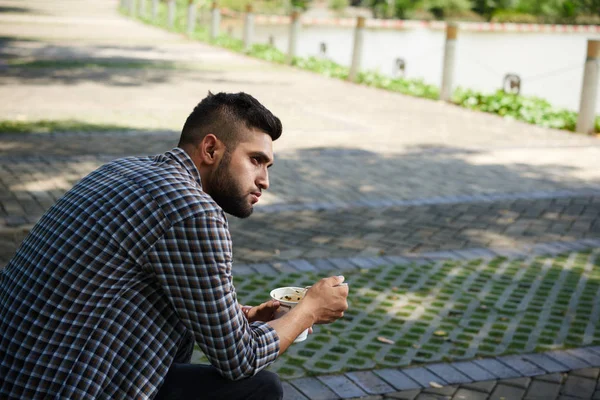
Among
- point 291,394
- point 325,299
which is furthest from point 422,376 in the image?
point 325,299

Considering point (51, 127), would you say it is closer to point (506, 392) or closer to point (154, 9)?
point (506, 392)

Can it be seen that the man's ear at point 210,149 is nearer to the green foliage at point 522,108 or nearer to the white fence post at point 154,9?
the green foliage at point 522,108

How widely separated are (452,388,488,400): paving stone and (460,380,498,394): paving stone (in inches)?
1.2

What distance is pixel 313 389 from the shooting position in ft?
13.0

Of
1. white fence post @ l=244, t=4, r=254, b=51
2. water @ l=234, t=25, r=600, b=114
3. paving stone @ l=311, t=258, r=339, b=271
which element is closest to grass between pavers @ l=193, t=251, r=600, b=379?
paving stone @ l=311, t=258, r=339, b=271

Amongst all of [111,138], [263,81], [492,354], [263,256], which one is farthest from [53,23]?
[492,354]

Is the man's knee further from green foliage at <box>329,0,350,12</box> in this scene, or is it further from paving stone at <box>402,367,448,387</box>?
green foliage at <box>329,0,350,12</box>

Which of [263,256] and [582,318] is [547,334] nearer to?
[582,318]

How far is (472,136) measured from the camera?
11.9 meters

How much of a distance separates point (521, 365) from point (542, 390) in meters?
0.30

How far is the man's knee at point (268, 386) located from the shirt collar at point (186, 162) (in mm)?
615

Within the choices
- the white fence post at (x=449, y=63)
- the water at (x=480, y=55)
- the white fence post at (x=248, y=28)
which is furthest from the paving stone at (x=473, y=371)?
the white fence post at (x=248, y=28)

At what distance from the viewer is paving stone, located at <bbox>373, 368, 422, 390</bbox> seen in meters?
4.05

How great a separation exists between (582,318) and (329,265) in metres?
1.76
